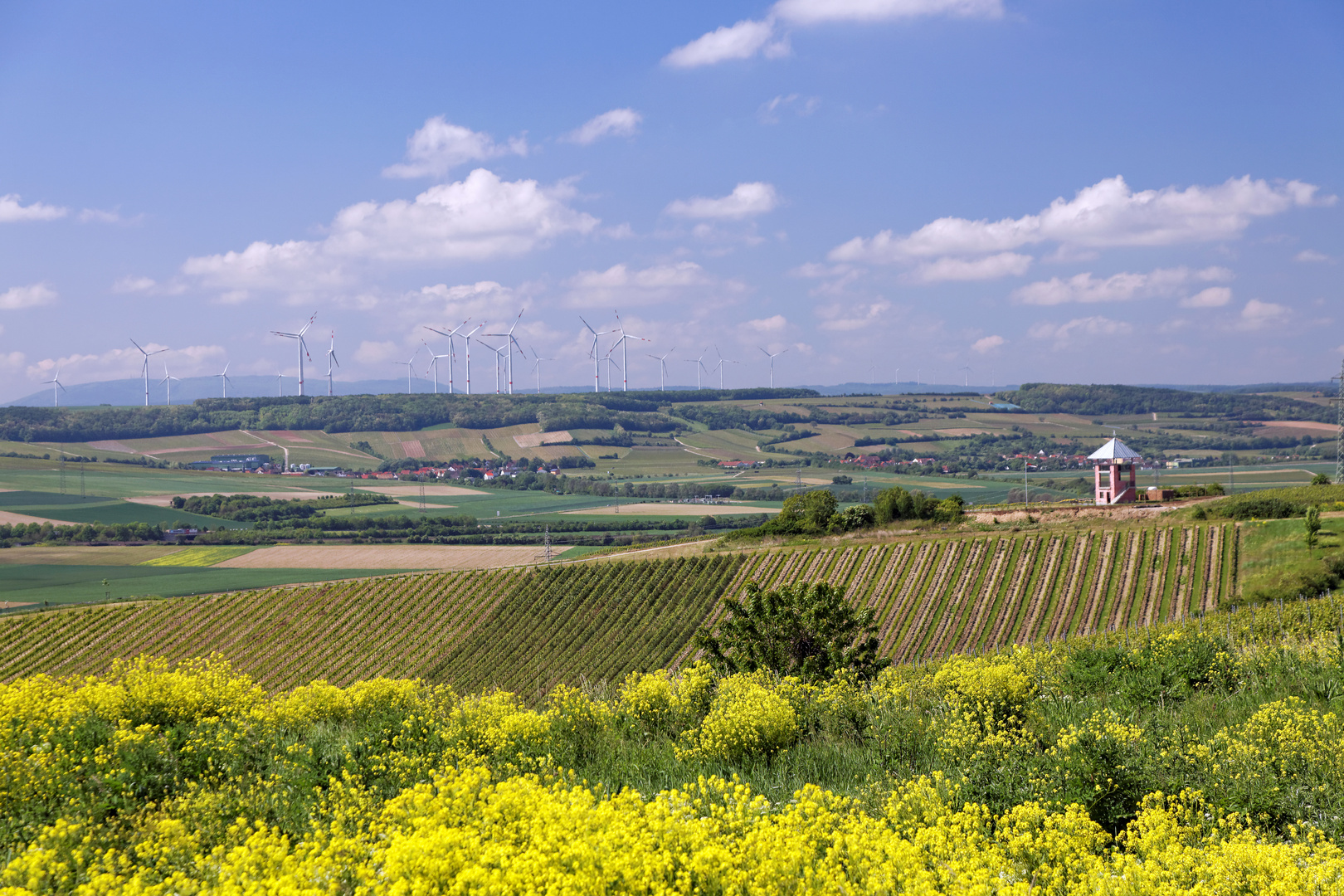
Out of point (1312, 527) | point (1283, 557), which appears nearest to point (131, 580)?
point (1283, 557)

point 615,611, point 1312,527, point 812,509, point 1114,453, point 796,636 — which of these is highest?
point 1114,453

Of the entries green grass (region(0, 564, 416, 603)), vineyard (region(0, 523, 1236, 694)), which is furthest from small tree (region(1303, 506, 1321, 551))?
green grass (region(0, 564, 416, 603))

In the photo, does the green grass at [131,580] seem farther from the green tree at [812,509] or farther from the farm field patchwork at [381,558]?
the green tree at [812,509]

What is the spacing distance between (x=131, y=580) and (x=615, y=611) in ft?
171

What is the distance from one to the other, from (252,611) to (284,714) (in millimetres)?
59016

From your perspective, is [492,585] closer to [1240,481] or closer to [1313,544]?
[1313,544]

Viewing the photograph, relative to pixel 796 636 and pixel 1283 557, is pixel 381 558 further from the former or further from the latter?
pixel 1283 557

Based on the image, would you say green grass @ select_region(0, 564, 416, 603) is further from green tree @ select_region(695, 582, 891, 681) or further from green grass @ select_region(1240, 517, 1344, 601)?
green grass @ select_region(1240, 517, 1344, 601)

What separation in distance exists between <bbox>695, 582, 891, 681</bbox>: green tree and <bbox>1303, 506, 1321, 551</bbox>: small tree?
41.9 m

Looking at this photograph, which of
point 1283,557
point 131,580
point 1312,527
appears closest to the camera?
point 1283,557

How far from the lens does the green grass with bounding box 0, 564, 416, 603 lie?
76.7 meters

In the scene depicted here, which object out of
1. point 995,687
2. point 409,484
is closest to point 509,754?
point 995,687

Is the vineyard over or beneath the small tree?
beneath

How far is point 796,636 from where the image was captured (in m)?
28.2
